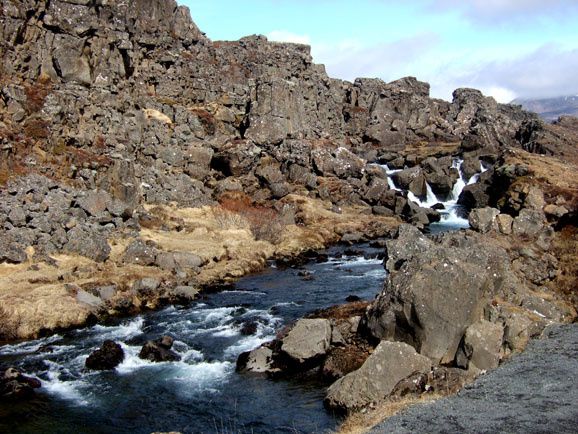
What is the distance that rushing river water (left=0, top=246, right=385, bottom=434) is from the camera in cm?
2273

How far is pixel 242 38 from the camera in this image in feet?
357

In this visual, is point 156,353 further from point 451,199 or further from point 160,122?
point 451,199

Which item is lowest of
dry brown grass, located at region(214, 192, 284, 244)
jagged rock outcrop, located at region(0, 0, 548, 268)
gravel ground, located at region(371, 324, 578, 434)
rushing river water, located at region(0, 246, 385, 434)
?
rushing river water, located at region(0, 246, 385, 434)

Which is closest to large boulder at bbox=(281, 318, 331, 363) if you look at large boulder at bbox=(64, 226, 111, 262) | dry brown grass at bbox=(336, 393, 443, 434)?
dry brown grass at bbox=(336, 393, 443, 434)

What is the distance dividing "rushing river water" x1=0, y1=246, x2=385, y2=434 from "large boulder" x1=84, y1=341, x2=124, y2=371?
43cm

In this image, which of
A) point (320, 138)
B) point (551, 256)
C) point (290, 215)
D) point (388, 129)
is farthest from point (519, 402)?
point (388, 129)

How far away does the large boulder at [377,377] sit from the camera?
74.1ft

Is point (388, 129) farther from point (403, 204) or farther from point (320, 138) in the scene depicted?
point (403, 204)

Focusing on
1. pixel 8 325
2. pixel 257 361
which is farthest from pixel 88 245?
pixel 257 361

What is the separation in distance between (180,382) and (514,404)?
15.9 meters

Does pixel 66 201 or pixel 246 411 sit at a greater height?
pixel 66 201

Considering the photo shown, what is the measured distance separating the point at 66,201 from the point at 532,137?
89522 millimetres

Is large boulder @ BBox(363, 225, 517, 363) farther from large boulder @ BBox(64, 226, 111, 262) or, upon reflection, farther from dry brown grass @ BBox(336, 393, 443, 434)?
large boulder @ BBox(64, 226, 111, 262)

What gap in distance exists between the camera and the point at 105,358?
2888 cm
